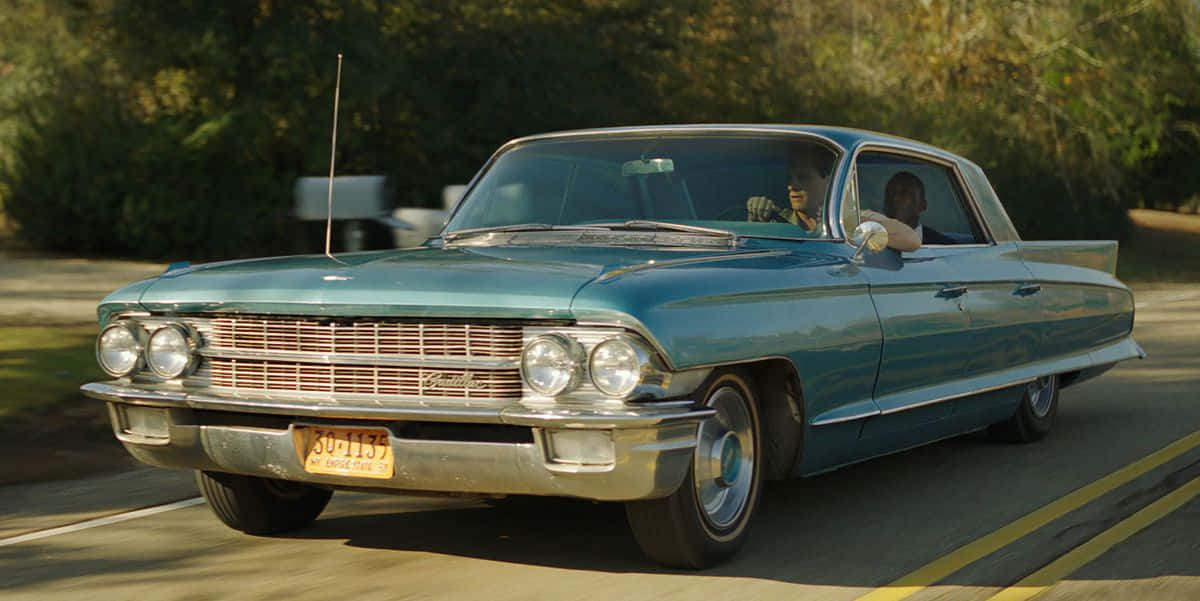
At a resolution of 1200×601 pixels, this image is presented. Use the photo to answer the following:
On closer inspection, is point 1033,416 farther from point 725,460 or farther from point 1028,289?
point 725,460

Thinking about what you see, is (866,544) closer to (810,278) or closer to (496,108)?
(810,278)

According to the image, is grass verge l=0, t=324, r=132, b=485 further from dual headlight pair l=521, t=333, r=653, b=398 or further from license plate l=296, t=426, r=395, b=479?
dual headlight pair l=521, t=333, r=653, b=398

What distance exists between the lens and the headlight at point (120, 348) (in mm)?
5672

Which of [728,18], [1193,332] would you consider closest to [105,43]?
[728,18]

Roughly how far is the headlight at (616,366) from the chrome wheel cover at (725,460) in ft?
1.47

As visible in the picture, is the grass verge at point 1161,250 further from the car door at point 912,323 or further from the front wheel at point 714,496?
the front wheel at point 714,496

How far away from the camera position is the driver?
6535 millimetres

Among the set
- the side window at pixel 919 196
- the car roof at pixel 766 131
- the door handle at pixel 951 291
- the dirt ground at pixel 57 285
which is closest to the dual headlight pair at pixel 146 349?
the car roof at pixel 766 131

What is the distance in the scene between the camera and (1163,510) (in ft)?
22.0

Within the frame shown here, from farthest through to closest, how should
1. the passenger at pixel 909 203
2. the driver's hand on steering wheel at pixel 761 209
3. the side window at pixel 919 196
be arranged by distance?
the passenger at pixel 909 203 < the side window at pixel 919 196 < the driver's hand on steering wheel at pixel 761 209

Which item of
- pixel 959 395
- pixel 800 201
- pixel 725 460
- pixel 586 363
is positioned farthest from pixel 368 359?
pixel 959 395

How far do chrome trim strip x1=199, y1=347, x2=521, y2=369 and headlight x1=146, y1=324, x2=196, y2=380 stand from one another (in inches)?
2.3

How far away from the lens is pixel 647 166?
22.2 feet

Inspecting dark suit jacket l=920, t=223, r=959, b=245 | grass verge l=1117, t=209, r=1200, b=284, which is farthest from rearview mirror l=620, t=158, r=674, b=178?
grass verge l=1117, t=209, r=1200, b=284
